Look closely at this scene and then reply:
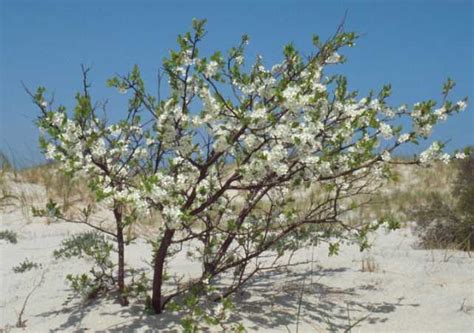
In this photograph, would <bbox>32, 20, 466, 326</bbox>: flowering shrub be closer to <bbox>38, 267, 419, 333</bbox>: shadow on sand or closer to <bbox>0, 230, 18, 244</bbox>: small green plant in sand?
<bbox>38, 267, 419, 333</bbox>: shadow on sand

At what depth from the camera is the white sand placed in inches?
177

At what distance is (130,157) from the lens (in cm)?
486

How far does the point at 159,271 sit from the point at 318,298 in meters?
1.45

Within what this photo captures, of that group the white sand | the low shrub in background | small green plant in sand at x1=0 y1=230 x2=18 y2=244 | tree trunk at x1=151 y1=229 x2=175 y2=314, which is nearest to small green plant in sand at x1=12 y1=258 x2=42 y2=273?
the white sand

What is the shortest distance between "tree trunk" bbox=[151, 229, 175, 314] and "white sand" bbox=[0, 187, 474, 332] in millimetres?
146

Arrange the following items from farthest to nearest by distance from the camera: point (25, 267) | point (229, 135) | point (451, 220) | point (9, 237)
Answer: point (451, 220) < point (9, 237) < point (25, 267) < point (229, 135)

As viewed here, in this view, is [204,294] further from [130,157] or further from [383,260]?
[383,260]

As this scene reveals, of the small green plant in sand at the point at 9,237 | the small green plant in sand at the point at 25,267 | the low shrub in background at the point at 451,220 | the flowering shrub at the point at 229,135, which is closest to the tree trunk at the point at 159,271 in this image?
the flowering shrub at the point at 229,135

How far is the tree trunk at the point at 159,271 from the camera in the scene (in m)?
4.51

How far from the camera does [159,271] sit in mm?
4629

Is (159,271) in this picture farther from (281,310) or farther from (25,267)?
(25,267)

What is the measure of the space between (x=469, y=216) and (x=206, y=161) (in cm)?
529

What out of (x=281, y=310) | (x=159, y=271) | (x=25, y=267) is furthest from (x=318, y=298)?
(x=25, y=267)

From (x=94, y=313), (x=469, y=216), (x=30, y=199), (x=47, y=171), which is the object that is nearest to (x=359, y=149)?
(x=94, y=313)
